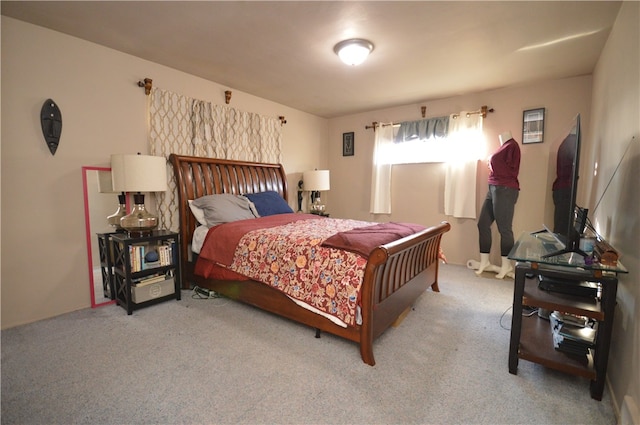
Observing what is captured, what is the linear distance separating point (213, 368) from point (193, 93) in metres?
2.87

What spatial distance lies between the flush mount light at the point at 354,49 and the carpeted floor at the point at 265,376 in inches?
89.7

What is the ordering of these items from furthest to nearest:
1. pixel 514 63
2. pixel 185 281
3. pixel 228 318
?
pixel 185 281 < pixel 514 63 < pixel 228 318

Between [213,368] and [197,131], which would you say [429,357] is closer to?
[213,368]

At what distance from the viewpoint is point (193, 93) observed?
3.27 metres


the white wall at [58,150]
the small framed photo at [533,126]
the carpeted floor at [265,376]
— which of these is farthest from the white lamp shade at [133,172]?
the small framed photo at [533,126]

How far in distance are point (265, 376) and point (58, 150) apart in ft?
8.12

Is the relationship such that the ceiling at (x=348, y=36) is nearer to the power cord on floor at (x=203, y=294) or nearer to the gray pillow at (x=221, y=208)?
the gray pillow at (x=221, y=208)

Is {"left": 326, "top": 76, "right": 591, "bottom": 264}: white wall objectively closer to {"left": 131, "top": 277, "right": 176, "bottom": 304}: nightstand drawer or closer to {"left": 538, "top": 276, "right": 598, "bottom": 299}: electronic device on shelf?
{"left": 538, "top": 276, "right": 598, "bottom": 299}: electronic device on shelf

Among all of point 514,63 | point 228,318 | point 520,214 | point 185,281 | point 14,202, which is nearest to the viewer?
point 14,202

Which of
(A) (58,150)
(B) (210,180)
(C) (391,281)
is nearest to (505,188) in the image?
(C) (391,281)

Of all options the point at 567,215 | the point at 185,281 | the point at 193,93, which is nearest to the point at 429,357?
the point at 567,215

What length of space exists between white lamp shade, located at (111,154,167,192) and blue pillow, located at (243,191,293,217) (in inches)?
45.0

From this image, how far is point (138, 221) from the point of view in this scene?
2.57 meters

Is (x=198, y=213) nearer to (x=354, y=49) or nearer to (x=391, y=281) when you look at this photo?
(x=391, y=281)
